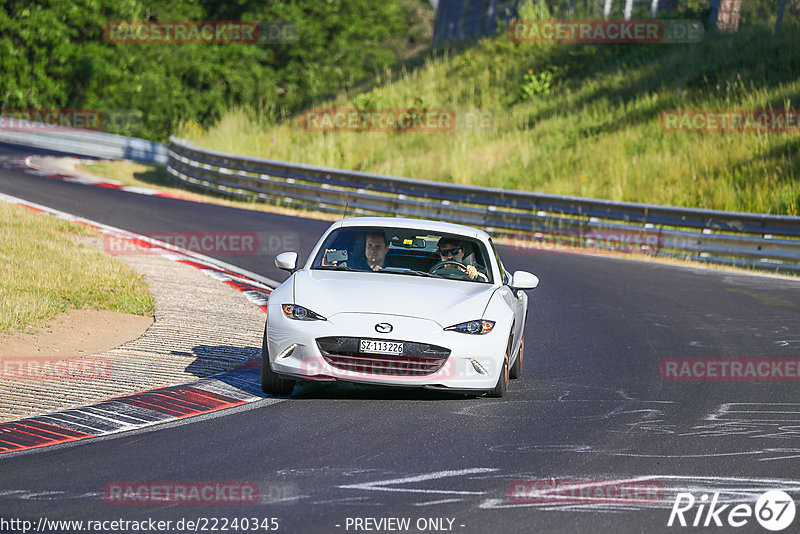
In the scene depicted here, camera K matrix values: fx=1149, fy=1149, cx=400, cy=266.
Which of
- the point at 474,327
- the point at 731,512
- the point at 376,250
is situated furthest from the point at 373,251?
the point at 731,512

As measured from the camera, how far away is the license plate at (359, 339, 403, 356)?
827cm

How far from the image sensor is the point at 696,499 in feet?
20.0

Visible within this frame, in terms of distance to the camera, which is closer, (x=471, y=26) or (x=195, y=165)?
(x=195, y=165)

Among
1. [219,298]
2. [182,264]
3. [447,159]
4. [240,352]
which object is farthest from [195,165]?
[240,352]

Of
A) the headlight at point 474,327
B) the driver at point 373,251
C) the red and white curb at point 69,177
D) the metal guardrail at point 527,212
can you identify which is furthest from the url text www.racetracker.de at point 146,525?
the red and white curb at point 69,177

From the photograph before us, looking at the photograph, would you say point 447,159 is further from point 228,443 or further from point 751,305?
point 228,443

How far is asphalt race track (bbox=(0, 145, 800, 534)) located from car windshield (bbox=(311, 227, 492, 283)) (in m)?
1.04

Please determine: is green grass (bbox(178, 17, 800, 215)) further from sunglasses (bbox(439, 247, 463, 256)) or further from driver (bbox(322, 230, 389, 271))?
driver (bbox(322, 230, 389, 271))

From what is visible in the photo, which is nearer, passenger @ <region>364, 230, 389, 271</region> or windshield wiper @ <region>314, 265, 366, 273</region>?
windshield wiper @ <region>314, 265, 366, 273</region>

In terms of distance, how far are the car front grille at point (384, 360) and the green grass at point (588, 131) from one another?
51.6 feet

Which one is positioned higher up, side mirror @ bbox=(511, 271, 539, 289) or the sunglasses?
the sunglasses

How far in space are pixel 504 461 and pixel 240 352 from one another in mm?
4365

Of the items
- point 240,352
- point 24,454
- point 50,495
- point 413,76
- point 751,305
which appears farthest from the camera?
point 413,76

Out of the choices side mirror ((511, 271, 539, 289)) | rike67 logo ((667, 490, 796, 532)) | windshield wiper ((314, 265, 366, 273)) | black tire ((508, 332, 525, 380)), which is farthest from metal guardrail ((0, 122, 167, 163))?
rike67 logo ((667, 490, 796, 532))
